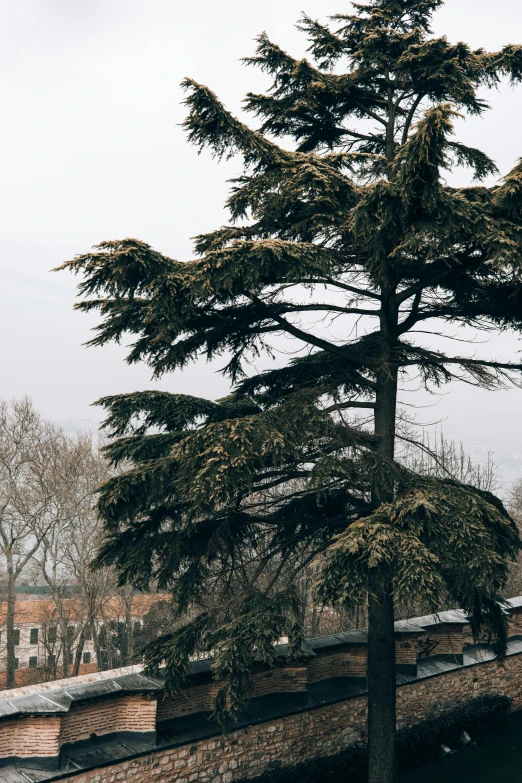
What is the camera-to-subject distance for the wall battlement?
8.07 m

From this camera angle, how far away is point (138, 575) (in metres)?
9.05

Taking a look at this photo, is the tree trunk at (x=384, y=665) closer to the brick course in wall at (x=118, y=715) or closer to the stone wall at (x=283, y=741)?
the stone wall at (x=283, y=741)

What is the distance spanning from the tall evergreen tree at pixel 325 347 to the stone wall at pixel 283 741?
50.6 inches

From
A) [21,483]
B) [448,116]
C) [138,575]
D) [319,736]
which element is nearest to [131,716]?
[138,575]

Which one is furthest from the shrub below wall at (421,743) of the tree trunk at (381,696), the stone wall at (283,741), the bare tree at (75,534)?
the bare tree at (75,534)

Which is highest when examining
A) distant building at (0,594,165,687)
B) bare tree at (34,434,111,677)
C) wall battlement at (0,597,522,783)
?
bare tree at (34,434,111,677)

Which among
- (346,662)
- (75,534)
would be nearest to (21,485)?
(75,534)

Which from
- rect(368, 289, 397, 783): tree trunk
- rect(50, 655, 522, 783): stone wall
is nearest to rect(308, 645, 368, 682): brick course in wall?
rect(50, 655, 522, 783): stone wall

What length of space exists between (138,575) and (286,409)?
10.2ft

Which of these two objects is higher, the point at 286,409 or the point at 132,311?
the point at 132,311

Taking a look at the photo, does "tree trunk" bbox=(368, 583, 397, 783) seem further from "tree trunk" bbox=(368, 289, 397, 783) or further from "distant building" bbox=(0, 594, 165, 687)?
"distant building" bbox=(0, 594, 165, 687)

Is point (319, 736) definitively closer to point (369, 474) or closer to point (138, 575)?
point (138, 575)

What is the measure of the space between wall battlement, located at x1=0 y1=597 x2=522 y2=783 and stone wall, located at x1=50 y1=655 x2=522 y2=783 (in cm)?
2

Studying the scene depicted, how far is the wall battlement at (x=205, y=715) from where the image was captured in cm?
807
